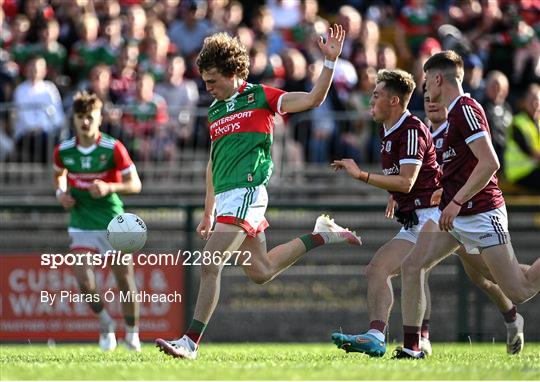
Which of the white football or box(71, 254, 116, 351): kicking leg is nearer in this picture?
the white football

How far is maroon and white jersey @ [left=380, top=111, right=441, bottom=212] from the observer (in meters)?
10.1

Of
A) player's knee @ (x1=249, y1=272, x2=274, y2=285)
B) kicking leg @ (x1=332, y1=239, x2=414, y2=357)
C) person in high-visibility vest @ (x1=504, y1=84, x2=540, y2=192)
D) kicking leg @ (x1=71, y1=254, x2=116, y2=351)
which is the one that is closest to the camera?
kicking leg @ (x1=332, y1=239, x2=414, y2=357)

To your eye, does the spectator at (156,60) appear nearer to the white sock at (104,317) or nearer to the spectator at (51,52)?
the spectator at (51,52)

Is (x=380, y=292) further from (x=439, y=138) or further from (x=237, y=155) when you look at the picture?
(x=237, y=155)

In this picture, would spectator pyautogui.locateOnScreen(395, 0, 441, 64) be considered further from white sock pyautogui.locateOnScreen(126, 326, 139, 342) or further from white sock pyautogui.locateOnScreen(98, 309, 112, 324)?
white sock pyautogui.locateOnScreen(126, 326, 139, 342)

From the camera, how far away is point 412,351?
384 inches

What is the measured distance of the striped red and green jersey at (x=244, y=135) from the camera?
9.98m

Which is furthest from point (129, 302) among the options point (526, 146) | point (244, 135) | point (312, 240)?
point (526, 146)

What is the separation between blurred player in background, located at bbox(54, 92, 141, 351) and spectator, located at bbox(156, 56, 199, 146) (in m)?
4.23

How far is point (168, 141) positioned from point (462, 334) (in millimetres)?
4938

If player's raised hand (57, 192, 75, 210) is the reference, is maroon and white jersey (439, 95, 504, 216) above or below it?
above

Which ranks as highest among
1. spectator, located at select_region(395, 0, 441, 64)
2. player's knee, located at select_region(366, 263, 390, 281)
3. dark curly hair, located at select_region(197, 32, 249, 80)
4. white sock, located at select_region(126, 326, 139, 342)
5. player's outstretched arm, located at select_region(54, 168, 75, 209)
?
spectator, located at select_region(395, 0, 441, 64)

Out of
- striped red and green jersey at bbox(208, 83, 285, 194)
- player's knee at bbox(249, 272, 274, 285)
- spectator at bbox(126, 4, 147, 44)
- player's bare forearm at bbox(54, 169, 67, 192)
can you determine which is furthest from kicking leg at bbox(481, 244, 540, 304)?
spectator at bbox(126, 4, 147, 44)

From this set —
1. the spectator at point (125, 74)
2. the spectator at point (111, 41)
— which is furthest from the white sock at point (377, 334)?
the spectator at point (111, 41)
